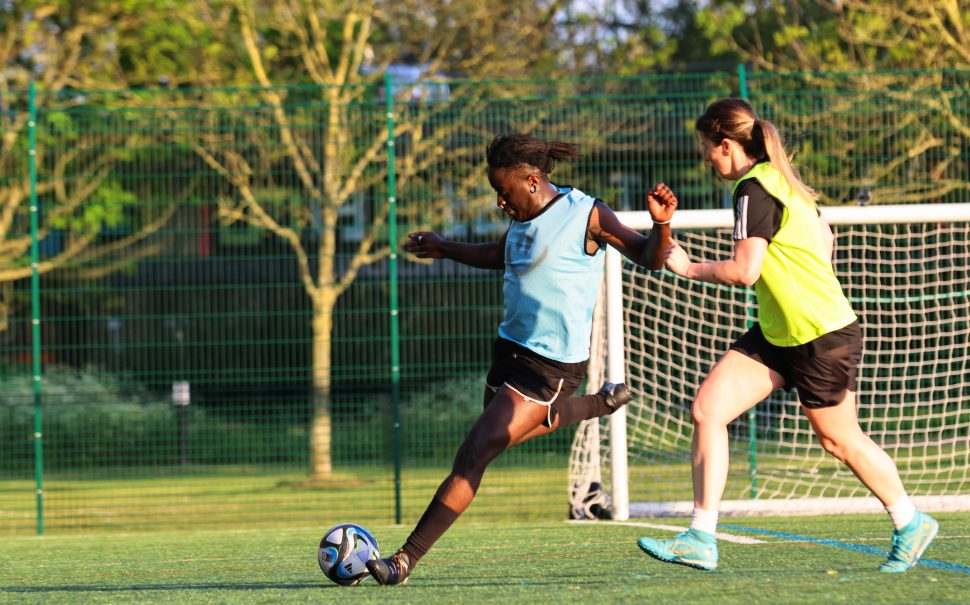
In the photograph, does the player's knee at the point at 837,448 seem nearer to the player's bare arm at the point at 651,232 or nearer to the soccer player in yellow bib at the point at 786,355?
the soccer player in yellow bib at the point at 786,355

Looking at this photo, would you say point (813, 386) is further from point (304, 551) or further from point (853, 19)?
point (853, 19)

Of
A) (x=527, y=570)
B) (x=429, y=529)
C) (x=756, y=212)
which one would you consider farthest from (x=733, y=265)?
(x=527, y=570)

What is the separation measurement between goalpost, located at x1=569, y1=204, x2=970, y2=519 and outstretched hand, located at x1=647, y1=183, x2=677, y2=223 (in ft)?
13.6

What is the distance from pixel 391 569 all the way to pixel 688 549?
1161mm

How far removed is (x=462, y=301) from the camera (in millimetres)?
10836

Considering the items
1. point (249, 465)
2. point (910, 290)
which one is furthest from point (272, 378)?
point (910, 290)

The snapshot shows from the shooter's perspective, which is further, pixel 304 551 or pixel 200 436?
pixel 200 436

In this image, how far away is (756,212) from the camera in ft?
16.0

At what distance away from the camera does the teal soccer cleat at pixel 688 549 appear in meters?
4.81

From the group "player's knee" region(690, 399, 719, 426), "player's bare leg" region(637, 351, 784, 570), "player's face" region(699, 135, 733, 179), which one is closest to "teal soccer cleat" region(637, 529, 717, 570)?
"player's bare leg" region(637, 351, 784, 570)

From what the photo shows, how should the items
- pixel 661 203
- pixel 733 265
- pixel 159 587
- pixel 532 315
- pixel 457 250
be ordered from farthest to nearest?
pixel 457 250
pixel 159 587
pixel 532 315
pixel 733 265
pixel 661 203

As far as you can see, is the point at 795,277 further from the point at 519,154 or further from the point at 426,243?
the point at 426,243

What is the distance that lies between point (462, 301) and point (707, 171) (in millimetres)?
2693

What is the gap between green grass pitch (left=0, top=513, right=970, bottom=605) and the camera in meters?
4.76
